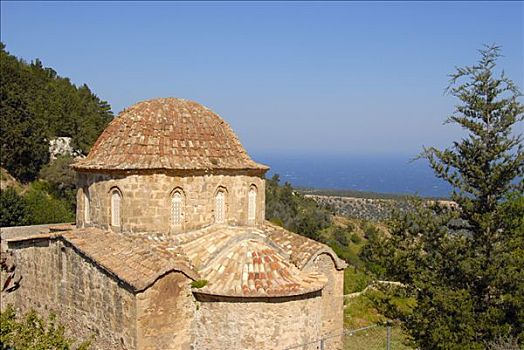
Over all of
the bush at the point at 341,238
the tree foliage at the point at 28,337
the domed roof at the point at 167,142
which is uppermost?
the domed roof at the point at 167,142

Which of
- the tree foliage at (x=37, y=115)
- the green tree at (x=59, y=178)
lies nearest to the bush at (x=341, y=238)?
the green tree at (x=59, y=178)

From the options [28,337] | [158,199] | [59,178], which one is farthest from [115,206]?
[59,178]

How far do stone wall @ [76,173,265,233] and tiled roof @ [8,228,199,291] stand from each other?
0.52 metres

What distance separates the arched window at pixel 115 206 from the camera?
545 inches

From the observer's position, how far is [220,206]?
1491cm

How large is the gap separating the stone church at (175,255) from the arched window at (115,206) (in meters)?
0.03

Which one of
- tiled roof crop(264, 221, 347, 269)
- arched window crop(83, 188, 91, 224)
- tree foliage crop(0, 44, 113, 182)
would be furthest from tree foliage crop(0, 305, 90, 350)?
tree foliage crop(0, 44, 113, 182)

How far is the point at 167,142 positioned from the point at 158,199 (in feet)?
5.78

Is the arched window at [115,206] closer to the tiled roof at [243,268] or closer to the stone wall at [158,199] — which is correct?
the stone wall at [158,199]

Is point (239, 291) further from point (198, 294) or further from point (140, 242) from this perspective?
point (140, 242)

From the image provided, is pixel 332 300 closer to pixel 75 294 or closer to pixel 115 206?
pixel 115 206

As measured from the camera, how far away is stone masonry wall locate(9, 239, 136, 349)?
11750 mm

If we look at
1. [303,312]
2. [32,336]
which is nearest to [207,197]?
[303,312]

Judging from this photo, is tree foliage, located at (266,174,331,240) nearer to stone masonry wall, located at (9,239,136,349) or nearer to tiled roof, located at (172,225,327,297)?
stone masonry wall, located at (9,239,136,349)
